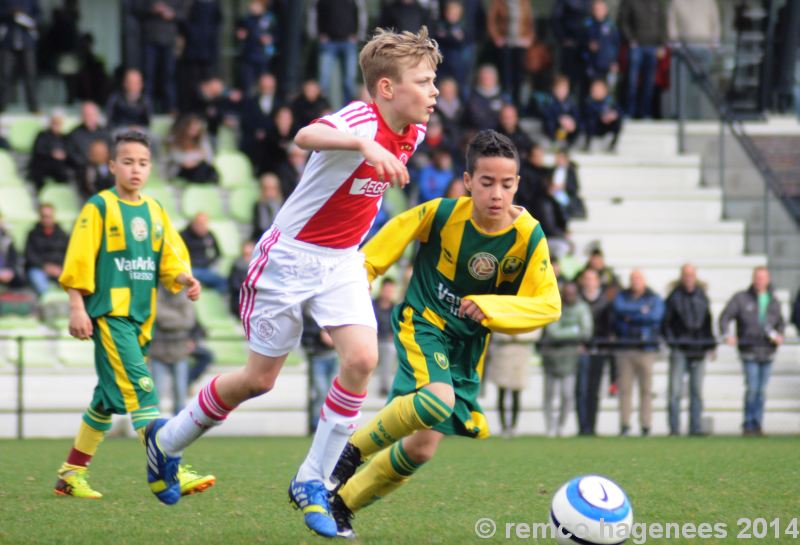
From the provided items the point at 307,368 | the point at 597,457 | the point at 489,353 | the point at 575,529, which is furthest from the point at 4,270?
the point at 575,529

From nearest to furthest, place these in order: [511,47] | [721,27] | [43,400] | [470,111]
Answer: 1. [43,400]
2. [470,111]
3. [511,47]
4. [721,27]

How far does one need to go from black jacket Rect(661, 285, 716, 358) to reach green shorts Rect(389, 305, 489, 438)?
8263 millimetres

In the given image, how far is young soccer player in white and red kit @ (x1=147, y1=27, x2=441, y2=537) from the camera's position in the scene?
616 centimetres

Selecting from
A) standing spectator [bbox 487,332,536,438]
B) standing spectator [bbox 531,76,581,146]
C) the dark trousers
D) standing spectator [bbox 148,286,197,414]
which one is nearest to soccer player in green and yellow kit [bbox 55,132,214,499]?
standing spectator [bbox 148,286,197,414]

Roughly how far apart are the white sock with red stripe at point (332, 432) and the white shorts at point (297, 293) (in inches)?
11.8

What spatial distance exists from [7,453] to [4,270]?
3.81m

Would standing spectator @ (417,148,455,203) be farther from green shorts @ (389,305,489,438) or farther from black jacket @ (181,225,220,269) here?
green shorts @ (389,305,489,438)

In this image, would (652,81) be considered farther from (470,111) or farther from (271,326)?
(271,326)

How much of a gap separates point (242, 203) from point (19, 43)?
3436 millimetres

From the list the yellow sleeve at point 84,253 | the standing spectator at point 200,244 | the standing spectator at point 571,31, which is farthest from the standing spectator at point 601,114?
the yellow sleeve at point 84,253

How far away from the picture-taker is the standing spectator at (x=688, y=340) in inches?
561

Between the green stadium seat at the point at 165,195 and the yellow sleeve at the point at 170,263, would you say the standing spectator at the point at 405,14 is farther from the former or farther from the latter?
the yellow sleeve at the point at 170,263

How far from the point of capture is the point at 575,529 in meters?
5.56

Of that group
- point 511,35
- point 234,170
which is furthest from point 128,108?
point 511,35
